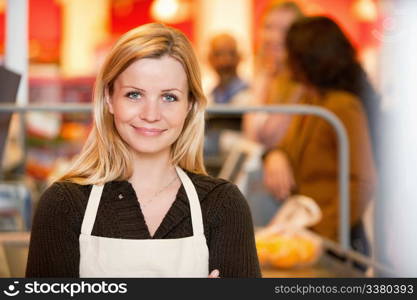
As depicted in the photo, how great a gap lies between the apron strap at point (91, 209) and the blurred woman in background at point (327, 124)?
1.68 m

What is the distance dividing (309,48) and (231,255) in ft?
5.50

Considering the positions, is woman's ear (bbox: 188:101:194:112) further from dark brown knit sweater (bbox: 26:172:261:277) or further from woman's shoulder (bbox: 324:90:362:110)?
woman's shoulder (bbox: 324:90:362:110)

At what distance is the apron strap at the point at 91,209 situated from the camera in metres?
1.14

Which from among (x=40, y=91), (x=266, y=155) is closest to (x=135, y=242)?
(x=266, y=155)

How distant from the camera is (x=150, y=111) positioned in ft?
3.74

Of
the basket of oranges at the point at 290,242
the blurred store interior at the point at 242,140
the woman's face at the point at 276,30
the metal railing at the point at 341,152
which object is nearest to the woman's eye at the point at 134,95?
the blurred store interior at the point at 242,140

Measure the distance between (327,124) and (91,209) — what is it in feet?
5.70

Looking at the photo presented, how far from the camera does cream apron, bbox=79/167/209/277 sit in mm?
1119

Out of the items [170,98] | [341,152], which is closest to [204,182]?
[170,98]

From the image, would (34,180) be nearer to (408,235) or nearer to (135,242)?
(408,235)

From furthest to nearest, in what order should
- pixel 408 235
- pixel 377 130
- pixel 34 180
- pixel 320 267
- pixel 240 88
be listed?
pixel 34 180 < pixel 240 88 < pixel 377 130 < pixel 408 235 < pixel 320 267

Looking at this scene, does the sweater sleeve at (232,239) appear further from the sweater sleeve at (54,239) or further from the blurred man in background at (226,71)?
the blurred man in background at (226,71)

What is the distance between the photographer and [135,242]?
1122mm

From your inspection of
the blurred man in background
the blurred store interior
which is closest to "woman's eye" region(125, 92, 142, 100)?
the blurred store interior
